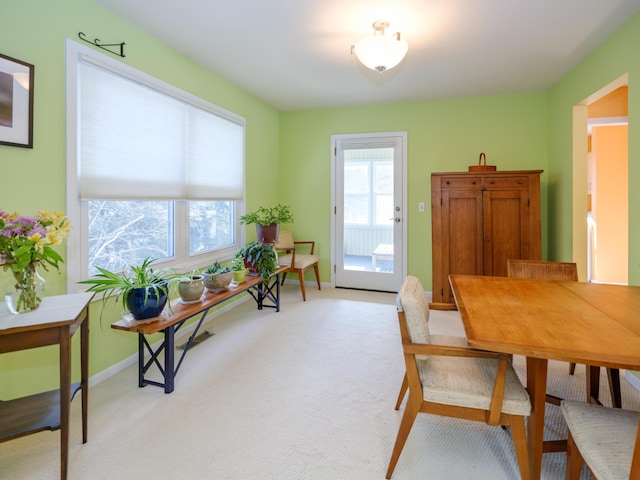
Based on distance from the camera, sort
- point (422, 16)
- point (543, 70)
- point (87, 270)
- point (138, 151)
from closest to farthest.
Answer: point (87, 270)
point (422, 16)
point (138, 151)
point (543, 70)

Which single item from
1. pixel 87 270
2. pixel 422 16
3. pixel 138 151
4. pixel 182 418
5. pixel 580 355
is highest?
pixel 422 16

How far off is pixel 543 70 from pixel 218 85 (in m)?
3.21

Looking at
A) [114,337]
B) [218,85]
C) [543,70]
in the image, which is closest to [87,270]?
[114,337]

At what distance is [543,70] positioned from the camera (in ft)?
11.3

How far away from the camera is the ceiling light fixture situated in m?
2.36

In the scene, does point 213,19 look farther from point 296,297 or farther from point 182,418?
point 296,297

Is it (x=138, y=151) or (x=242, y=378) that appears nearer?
(x=242, y=378)

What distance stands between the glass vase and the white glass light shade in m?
2.27

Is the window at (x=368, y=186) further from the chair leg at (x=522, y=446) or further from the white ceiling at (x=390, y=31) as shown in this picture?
the chair leg at (x=522, y=446)

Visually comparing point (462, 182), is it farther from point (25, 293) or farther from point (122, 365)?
point (25, 293)

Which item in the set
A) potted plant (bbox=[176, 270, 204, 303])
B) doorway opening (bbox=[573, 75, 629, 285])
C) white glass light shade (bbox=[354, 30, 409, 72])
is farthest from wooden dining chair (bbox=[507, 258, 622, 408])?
doorway opening (bbox=[573, 75, 629, 285])

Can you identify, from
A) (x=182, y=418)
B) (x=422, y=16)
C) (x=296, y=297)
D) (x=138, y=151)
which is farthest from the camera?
(x=296, y=297)

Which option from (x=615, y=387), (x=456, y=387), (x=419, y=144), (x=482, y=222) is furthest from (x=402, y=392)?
(x=419, y=144)

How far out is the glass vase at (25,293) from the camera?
150cm
